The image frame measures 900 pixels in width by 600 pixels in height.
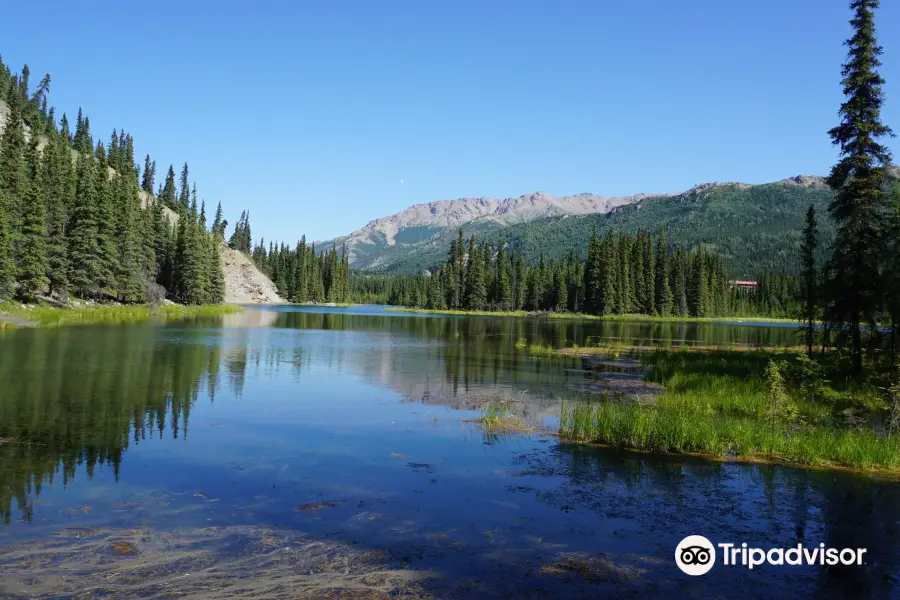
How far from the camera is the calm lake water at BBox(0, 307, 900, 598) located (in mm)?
9609

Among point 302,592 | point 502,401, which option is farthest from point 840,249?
point 302,592

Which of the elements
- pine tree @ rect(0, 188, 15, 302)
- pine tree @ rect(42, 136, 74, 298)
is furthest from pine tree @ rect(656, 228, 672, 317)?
pine tree @ rect(0, 188, 15, 302)

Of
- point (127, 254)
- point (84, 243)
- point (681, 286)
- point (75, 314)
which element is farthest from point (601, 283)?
point (75, 314)

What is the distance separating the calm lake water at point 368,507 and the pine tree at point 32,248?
49.4 m

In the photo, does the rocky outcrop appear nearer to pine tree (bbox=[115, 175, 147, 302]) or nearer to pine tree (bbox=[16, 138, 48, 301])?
pine tree (bbox=[115, 175, 147, 302])

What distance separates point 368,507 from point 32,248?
7177 centimetres

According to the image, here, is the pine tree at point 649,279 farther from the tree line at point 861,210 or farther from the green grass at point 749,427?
the green grass at point 749,427

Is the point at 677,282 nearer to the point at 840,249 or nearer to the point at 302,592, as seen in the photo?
the point at 840,249

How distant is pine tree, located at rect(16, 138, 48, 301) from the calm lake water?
49.4 metres

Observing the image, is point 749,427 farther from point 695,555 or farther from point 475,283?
point 475,283

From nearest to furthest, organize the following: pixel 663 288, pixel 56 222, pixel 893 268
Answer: pixel 893 268 < pixel 56 222 < pixel 663 288

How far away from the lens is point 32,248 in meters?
67.8

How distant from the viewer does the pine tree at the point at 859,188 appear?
33750mm

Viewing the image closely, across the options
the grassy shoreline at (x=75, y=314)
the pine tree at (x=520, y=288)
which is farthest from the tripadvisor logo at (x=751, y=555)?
the pine tree at (x=520, y=288)
